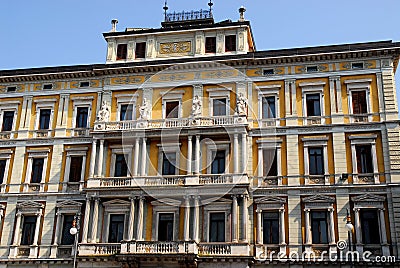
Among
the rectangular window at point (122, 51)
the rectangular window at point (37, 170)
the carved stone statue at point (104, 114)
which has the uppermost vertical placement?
the rectangular window at point (122, 51)

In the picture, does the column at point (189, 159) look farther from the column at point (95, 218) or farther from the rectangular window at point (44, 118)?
the rectangular window at point (44, 118)

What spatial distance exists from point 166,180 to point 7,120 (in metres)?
14.7

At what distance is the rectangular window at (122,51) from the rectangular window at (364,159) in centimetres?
1907

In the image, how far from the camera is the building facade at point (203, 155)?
35.1 metres

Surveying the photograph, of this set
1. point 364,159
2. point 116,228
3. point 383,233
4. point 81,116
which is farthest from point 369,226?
point 81,116

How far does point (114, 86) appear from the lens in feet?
136

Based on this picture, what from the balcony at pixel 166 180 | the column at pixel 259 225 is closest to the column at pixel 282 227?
the column at pixel 259 225

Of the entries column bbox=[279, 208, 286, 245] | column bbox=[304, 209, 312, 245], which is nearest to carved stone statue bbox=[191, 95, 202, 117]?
column bbox=[279, 208, 286, 245]

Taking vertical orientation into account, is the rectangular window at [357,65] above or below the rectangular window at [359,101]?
above

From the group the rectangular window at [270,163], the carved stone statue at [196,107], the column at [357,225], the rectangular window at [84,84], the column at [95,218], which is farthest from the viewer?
the rectangular window at [84,84]

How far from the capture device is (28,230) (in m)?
39.1

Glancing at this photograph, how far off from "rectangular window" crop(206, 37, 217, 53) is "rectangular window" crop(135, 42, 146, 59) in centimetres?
504

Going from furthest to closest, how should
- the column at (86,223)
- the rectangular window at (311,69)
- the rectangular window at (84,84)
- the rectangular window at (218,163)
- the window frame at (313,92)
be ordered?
the rectangular window at (84,84) < the rectangular window at (311,69) < the window frame at (313,92) < the rectangular window at (218,163) < the column at (86,223)

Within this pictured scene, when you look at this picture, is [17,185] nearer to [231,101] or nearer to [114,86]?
[114,86]
